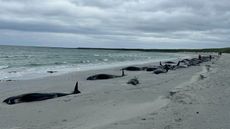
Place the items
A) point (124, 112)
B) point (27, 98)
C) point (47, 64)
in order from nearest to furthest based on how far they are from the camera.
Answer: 1. point (124, 112)
2. point (27, 98)
3. point (47, 64)

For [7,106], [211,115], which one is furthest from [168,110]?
[7,106]

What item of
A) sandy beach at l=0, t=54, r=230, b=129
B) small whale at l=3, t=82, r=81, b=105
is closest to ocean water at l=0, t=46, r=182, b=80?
small whale at l=3, t=82, r=81, b=105

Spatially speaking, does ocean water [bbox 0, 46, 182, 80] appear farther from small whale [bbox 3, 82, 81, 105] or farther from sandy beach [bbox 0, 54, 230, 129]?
sandy beach [bbox 0, 54, 230, 129]

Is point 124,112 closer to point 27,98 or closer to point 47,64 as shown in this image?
point 27,98

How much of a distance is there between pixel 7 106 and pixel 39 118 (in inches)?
107

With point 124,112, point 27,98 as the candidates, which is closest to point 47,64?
point 27,98

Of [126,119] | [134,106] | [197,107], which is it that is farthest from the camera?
[134,106]

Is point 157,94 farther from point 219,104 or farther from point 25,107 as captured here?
point 25,107

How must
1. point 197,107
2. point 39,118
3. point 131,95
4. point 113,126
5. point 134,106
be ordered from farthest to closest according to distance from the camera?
point 131,95, point 134,106, point 197,107, point 39,118, point 113,126

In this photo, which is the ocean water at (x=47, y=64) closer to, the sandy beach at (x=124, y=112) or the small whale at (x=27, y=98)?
the small whale at (x=27, y=98)

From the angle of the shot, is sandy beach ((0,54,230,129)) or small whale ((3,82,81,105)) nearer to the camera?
sandy beach ((0,54,230,129))

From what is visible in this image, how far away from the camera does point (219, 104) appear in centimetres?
1059

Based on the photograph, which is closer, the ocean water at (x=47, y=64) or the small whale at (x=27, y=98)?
the small whale at (x=27, y=98)

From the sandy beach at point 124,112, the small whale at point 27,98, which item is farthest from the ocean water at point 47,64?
the sandy beach at point 124,112
